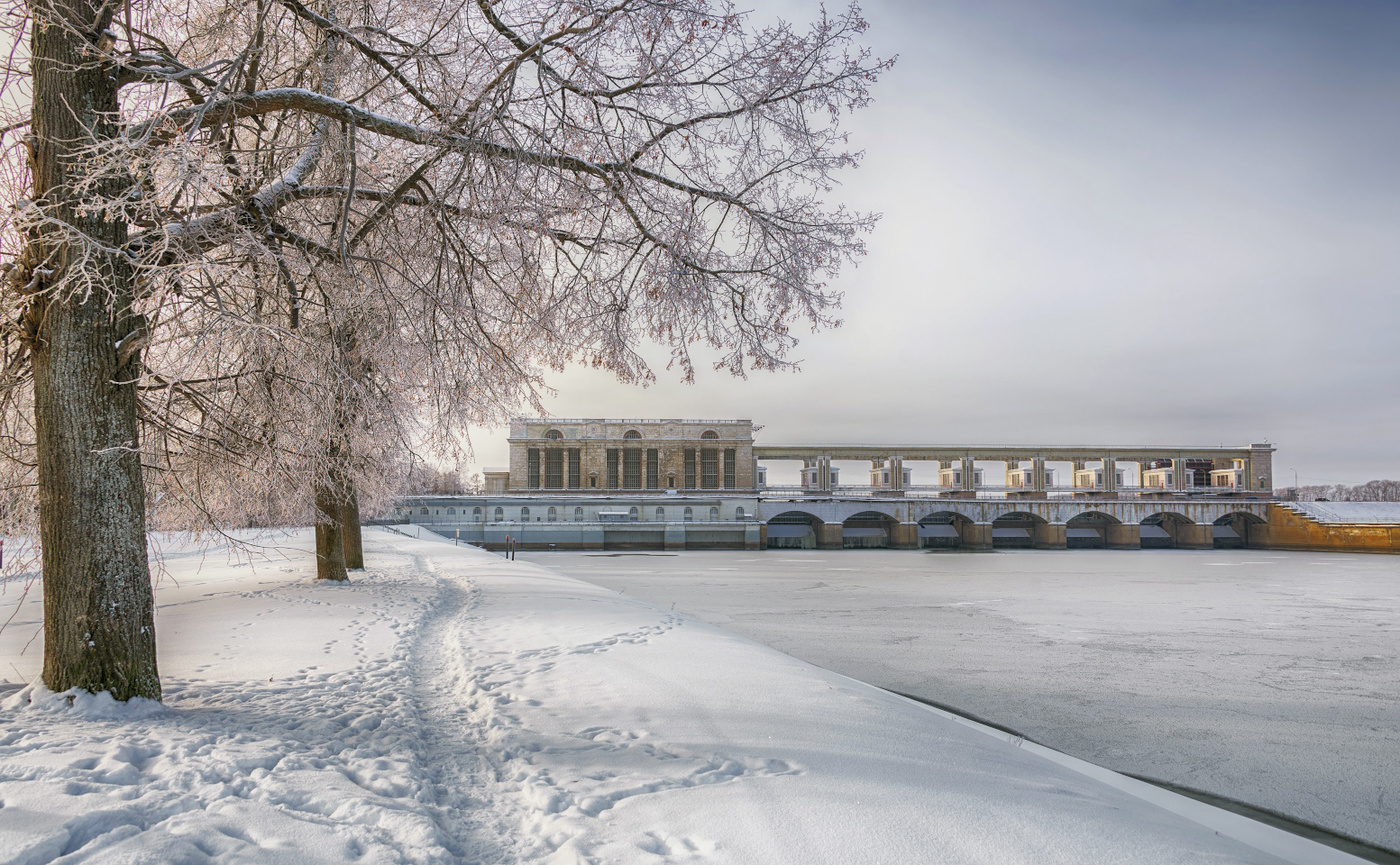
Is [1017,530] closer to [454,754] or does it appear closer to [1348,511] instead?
[1348,511]

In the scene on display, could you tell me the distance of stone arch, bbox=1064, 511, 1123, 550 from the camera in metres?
66.4


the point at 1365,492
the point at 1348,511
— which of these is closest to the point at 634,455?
the point at 1348,511

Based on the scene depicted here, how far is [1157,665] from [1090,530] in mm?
76643

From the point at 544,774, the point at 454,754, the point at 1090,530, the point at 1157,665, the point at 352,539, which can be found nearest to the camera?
the point at 544,774

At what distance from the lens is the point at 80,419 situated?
465 cm

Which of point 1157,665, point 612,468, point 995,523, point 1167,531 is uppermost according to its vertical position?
point 612,468

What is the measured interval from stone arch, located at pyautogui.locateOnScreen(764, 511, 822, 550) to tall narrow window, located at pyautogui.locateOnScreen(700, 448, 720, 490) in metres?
6.69

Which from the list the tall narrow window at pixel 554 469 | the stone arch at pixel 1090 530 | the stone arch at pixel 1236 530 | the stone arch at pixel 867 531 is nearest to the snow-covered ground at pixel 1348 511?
the stone arch at pixel 1236 530

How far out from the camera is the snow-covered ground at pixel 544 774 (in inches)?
122

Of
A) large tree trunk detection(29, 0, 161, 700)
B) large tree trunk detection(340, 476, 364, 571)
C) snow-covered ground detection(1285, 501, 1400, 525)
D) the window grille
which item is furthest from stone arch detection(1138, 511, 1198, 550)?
large tree trunk detection(29, 0, 161, 700)

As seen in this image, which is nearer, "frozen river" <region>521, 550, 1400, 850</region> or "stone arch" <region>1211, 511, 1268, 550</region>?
"frozen river" <region>521, 550, 1400, 850</region>

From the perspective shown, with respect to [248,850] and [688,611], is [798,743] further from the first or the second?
[688,611]

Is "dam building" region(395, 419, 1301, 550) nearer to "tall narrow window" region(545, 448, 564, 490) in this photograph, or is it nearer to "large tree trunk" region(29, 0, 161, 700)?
"tall narrow window" region(545, 448, 564, 490)

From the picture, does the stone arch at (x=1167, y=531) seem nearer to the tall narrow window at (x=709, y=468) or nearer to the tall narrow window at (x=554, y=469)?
the tall narrow window at (x=709, y=468)
